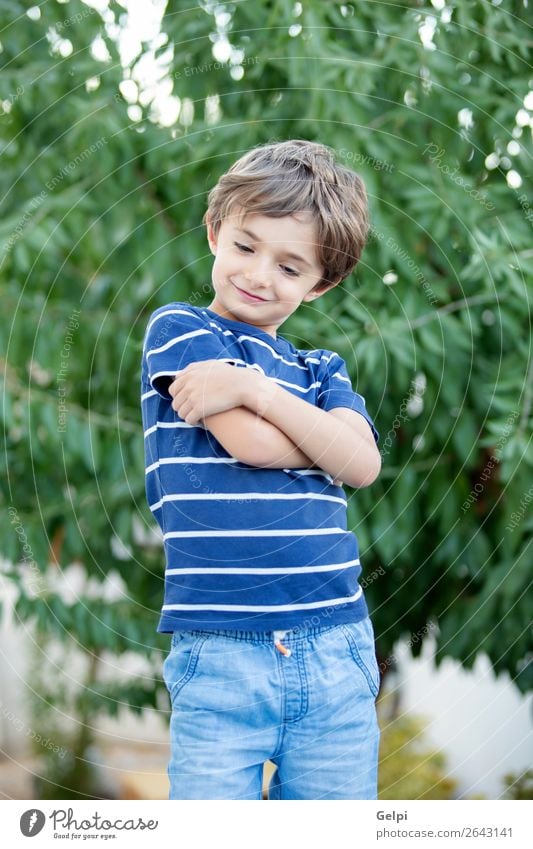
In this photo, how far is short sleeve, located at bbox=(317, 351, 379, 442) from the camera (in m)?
0.88

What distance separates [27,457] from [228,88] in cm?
62

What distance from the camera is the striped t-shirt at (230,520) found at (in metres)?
0.84

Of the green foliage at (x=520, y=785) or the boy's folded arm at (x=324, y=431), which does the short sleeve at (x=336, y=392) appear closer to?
the boy's folded arm at (x=324, y=431)

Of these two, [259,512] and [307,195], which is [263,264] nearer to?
[307,195]

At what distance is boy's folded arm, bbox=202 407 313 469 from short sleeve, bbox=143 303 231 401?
5 centimetres

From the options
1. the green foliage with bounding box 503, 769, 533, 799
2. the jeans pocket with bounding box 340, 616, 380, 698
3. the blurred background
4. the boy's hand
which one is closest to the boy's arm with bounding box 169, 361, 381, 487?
the boy's hand

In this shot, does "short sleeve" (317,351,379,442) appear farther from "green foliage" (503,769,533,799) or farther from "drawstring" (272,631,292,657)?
"green foliage" (503,769,533,799)

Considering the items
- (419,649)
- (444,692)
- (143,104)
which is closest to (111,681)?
(419,649)

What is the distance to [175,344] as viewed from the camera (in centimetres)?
84

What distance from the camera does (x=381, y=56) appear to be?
141 cm

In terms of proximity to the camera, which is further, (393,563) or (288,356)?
(393,563)

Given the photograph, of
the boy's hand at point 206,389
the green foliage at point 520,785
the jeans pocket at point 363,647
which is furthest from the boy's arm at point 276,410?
the green foliage at point 520,785

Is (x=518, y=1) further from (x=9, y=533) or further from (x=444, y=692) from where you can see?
(x=444, y=692)

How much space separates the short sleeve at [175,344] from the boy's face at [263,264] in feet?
0.12
